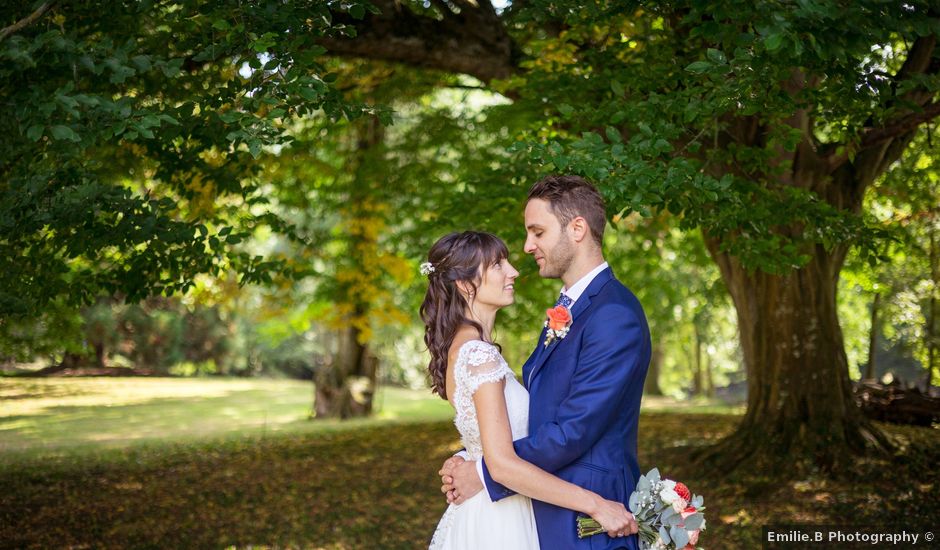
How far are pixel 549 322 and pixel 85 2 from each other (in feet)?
13.4

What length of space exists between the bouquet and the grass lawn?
4538 mm

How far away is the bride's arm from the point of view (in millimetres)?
2820

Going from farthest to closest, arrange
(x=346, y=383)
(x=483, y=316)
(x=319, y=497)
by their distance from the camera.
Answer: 1. (x=346, y=383)
2. (x=319, y=497)
3. (x=483, y=316)

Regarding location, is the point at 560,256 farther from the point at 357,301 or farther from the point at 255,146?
the point at 357,301

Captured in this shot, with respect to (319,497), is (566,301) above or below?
above

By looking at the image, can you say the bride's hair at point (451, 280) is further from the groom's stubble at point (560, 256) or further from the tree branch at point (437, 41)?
the tree branch at point (437, 41)

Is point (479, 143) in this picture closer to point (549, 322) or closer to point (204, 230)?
point (204, 230)

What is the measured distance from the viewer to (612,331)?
2.88 meters

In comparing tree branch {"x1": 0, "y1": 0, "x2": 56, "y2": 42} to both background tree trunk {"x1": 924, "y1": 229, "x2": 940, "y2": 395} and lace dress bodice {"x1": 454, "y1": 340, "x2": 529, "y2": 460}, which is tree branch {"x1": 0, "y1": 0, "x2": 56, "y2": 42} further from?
background tree trunk {"x1": 924, "y1": 229, "x2": 940, "y2": 395}

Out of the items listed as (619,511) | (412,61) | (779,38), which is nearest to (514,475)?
(619,511)

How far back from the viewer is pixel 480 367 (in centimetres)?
301

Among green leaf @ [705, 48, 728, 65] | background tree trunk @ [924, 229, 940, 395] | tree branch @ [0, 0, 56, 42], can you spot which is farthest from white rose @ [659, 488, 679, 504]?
background tree trunk @ [924, 229, 940, 395]

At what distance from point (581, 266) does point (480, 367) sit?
560 millimetres

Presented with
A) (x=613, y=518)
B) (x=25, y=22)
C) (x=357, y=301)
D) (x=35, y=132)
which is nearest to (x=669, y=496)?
(x=613, y=518)
